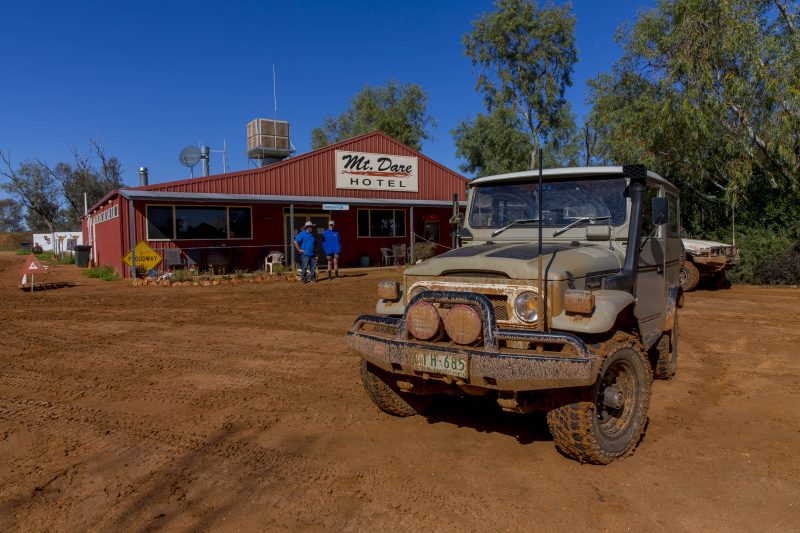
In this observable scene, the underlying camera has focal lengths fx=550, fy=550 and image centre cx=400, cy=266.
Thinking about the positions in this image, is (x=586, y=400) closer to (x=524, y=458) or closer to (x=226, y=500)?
(x=524, y=458)

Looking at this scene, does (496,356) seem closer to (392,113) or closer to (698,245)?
(698,245)

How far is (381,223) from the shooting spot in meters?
22.6

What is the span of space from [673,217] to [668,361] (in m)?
1.48

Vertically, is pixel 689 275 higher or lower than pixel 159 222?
lower

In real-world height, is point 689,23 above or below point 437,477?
above

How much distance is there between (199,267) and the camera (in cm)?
1794

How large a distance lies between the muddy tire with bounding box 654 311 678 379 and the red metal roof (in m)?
14.8

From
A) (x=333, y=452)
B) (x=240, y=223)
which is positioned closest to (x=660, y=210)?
(x=333, y=452)

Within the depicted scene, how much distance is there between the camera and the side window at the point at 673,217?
548 cm

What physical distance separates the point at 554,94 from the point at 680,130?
1424cm

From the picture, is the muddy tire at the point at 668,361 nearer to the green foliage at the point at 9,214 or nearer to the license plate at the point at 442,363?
the license plate at the point at 442,363

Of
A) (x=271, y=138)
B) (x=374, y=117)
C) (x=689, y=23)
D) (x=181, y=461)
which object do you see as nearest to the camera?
(x=181, y=461)

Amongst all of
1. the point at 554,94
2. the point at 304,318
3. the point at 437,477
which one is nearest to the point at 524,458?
the point at 437,477

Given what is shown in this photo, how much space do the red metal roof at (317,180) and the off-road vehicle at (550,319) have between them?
14372 millimetres
